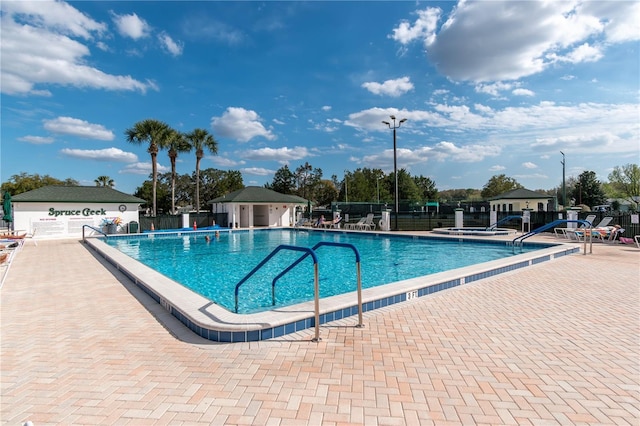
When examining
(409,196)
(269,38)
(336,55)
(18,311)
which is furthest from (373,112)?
(409,196)

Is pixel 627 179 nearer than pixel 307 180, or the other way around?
pixel 627 179

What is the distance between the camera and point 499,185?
62.5 meters

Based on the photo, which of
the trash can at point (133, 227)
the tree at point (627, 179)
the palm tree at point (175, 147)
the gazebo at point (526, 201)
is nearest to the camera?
the trash can at point (133, 227)

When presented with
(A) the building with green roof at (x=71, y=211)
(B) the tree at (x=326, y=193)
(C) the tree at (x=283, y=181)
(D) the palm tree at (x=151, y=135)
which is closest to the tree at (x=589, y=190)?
(B) the tree at (x=326, y=193)

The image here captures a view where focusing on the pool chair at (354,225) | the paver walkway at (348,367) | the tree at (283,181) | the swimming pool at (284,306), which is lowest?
the paver walkway at (348,367)

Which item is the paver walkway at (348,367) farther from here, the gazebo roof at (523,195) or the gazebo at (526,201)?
the gazebo at (526,201)

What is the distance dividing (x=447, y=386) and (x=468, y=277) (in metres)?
4.10

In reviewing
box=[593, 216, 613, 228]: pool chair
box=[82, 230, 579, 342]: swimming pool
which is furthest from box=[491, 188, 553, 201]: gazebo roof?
box=[82, 230, 579, 342]: swimming pool

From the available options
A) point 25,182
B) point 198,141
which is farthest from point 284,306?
point 25,182

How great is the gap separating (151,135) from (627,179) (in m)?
54.3

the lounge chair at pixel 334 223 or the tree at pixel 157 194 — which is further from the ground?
the tree at pixel 157 194

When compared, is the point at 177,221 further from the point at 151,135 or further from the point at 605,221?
the point at 605,221

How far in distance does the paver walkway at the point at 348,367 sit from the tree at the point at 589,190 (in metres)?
49.2

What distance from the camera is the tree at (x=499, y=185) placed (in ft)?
203
